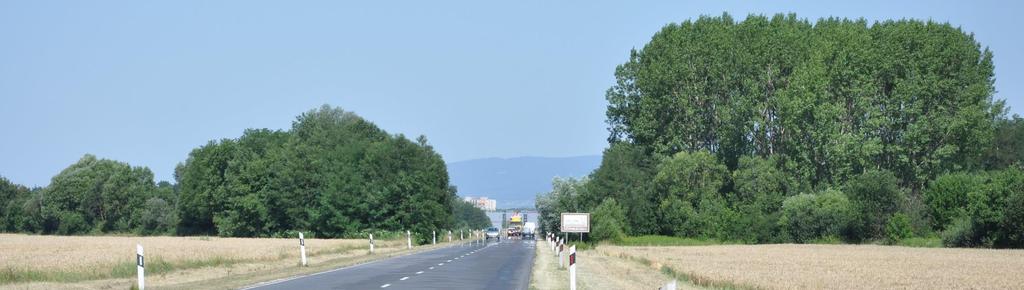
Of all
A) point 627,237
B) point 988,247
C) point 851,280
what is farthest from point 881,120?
point 851,280

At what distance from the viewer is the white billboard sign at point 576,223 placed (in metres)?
88.9

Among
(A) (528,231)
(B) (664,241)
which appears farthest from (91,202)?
(B) (664,241)

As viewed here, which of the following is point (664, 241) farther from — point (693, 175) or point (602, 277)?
point (602, 277)

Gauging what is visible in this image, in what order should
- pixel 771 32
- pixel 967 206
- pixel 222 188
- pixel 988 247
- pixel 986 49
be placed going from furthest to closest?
1. pixel 222 188
2. pixel 771 32
3. pixel 986 49
4. pixel 967 206
5. pixel 988 247

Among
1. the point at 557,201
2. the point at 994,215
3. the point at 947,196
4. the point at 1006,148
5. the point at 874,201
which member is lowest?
the point at 994,215

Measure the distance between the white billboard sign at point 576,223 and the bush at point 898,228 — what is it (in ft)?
72.0

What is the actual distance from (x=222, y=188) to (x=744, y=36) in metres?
54.7

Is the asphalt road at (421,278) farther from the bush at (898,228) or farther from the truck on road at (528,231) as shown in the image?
the truck on road at (528,231)

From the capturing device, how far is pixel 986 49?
8875 cm

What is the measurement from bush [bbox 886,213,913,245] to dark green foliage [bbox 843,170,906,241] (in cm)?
134

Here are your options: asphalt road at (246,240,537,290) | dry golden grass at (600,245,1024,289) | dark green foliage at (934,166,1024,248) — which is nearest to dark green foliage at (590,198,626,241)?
dark green foliage at (934,166,1024,248)

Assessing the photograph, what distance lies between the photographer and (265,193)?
115 metres

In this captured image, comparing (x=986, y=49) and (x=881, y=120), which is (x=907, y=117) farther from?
(x=986, y=49)

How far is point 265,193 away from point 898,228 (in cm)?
6116
